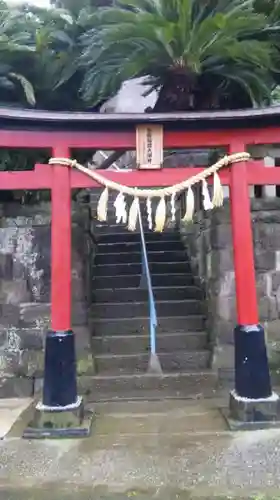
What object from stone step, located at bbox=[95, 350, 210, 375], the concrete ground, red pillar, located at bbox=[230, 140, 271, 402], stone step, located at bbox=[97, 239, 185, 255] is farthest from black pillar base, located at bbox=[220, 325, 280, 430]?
stone step, located at bbox=[97, 239, 185, 255]

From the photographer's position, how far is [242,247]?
21.2ft

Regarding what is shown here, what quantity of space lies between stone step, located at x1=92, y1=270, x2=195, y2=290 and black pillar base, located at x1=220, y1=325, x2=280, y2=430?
3.00 m

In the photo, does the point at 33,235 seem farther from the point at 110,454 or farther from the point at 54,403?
the point at 110,454

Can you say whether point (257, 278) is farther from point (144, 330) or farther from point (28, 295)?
point (28, 295)

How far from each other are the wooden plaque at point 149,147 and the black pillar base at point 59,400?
7.77 feet

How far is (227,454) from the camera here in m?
5.18

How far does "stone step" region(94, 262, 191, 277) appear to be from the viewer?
31.6 feet

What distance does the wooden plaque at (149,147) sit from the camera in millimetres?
6414

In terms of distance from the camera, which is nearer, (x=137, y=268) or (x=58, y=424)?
(x=58, y=424)

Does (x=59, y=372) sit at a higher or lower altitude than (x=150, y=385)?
higher

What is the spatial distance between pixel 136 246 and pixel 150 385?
11.6 ft

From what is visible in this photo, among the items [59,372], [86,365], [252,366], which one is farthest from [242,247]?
[86,365]

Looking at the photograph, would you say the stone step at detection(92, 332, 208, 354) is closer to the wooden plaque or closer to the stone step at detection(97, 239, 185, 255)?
the stone step at detection(97, 239, 185, 255)

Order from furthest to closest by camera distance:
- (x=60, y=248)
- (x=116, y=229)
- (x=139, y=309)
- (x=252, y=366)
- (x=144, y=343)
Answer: (x=116, y=229) < (x=139, y=309) < (x=144, y=343) < (x=60, y=248) < (x=252, y=366)
